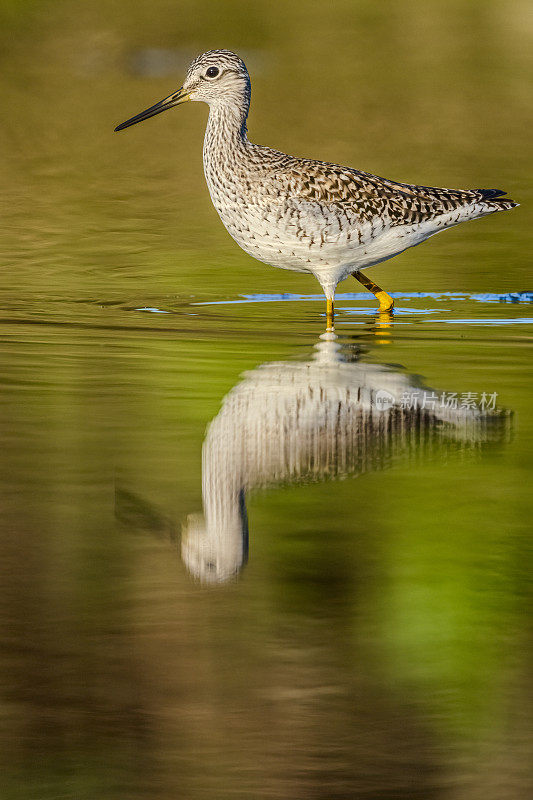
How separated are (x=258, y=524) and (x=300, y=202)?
5487mm

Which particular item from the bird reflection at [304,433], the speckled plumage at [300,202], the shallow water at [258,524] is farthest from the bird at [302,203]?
the bird reflection at [304,433]

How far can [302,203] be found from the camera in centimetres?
1161

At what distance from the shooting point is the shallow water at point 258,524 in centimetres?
454

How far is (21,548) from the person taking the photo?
609 centimetres

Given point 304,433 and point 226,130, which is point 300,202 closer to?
point 226,130

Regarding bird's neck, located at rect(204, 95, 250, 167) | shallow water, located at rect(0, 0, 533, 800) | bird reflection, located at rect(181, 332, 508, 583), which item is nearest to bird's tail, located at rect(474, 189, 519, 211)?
shallow water, located at rect(0, 0, 533, 800)

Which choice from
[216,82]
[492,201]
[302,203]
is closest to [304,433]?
[302,203]

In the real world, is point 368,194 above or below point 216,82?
below

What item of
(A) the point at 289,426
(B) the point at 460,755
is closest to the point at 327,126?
(A) the point at 289,426

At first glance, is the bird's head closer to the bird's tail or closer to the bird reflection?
the bird's tail

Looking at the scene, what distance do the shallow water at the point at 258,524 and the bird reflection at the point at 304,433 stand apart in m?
0.02

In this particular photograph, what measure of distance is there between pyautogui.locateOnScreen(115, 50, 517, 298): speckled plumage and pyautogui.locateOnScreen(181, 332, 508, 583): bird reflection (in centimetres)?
215

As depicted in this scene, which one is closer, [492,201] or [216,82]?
[216,82]

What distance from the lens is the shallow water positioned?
179 inches
